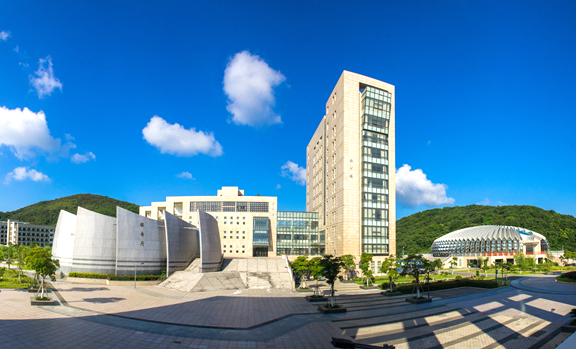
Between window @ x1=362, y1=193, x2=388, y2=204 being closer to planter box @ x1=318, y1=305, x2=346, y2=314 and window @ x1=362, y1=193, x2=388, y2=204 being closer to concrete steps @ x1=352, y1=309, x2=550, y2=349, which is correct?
concrete steps @ x1=352, y1=309, x2=550, y2=349

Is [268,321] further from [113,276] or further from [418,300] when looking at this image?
[113,276]

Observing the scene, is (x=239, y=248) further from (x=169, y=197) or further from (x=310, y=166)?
(x=310, y=166)

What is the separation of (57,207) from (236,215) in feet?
465

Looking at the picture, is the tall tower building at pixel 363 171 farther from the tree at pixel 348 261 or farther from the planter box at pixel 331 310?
the planter box at pixel 331 310

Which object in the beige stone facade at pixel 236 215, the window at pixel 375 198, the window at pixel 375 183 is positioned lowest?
the beige stone facade at pixel 236 215

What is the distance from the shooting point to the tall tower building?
63969 mm

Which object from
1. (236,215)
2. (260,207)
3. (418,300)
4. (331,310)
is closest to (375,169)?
(260,207)

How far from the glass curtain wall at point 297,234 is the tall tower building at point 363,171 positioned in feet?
31.3

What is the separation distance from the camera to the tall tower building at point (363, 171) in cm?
6397

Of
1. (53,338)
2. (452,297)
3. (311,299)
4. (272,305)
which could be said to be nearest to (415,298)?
(452,297)

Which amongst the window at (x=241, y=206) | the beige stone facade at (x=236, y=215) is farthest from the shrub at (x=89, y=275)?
the window at (x=241, y=206)

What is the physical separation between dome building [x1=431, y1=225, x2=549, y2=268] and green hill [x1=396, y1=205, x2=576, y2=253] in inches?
912

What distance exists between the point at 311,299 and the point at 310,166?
66671 mm

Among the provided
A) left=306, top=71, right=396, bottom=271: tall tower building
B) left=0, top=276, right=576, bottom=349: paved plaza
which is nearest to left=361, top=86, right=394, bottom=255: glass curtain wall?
left=306, top=71, right=396, bottom=271: tall tower building
